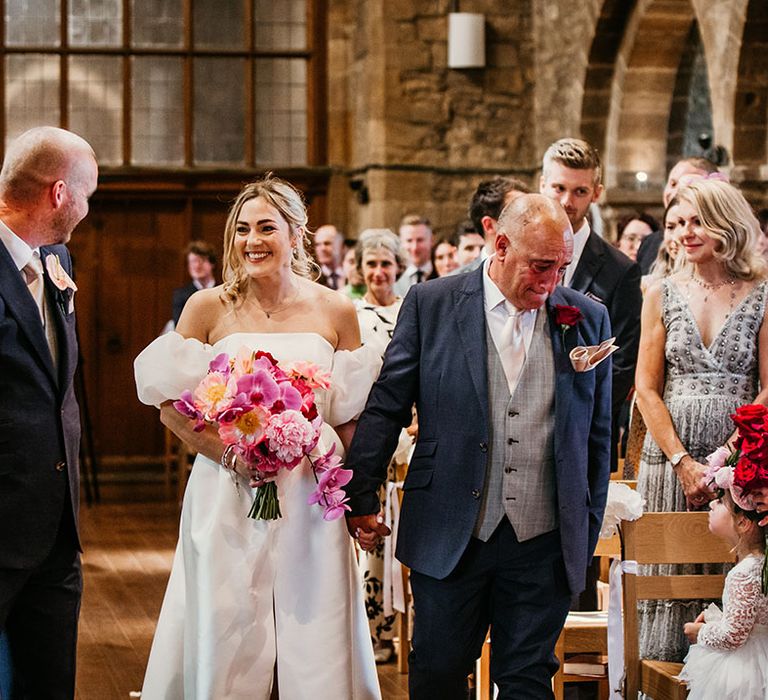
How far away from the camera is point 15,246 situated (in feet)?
11.9

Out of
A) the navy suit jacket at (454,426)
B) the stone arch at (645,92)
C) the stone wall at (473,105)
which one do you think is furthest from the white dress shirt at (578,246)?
the stone wall at (473,105)

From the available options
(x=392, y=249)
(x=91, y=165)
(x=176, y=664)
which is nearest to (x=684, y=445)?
(x=176, y=664)

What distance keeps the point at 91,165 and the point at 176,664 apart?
1439mm

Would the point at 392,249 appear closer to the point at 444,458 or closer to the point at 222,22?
the point at 444,458

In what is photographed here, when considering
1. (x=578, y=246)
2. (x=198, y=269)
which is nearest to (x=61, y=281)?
(x=578, y=246)

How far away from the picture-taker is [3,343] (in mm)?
3547

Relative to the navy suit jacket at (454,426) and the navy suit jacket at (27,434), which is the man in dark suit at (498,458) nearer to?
the navy suit jacket at (454,426)

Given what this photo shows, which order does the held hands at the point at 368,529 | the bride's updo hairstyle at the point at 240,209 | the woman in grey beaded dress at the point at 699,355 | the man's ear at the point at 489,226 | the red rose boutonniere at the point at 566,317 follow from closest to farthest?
the red rose boutonniere at the point at 566,317 < the held hands at the point at 368,529 < the bride's updo hairstyle at the point at 240,209 < the woman in grey beaded dress at the point at 699,355 < the man's ear at the point at 489,226

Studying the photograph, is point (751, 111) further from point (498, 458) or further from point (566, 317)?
point (498, 458)

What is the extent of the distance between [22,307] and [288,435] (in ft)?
2.49

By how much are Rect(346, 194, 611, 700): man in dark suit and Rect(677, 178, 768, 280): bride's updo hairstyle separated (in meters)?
0.76

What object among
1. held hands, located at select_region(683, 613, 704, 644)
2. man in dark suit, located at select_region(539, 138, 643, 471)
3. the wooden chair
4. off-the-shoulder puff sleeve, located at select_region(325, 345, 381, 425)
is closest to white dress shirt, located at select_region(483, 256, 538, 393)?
off-the-shoulder puff sleeve, located at select_region(325, 345, 381, 425)

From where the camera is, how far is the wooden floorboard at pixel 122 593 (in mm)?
5789

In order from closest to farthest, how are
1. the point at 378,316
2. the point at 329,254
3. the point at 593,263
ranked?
the point at 593,263 < the point at 378,316 < the point at 329,254
